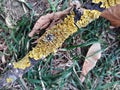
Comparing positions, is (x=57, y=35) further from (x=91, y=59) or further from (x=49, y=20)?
(x=91, y=59)

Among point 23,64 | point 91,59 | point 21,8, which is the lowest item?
point 91,59

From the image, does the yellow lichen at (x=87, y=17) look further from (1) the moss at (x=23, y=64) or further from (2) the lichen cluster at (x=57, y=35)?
(1) the moss at (x=23, y=64)

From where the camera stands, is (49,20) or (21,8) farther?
(21,8)

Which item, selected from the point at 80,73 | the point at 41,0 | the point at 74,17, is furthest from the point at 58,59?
the point at 41,0

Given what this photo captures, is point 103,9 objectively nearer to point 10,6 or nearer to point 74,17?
point 74,17

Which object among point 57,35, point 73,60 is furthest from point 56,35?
point 73,60

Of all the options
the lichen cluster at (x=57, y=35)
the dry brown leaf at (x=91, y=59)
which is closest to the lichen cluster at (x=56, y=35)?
the lichen cluster at (x=57, y=35)

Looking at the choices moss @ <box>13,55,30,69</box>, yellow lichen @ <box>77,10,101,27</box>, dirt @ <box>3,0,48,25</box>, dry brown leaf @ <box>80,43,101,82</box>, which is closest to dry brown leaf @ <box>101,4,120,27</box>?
yellow lichen @ <box>77,10,101,27</box>

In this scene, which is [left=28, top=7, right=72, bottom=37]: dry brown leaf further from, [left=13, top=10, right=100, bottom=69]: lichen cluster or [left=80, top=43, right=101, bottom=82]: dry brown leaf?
[left=80, top=43, right=101, bottom=82]: dry brown leaf
